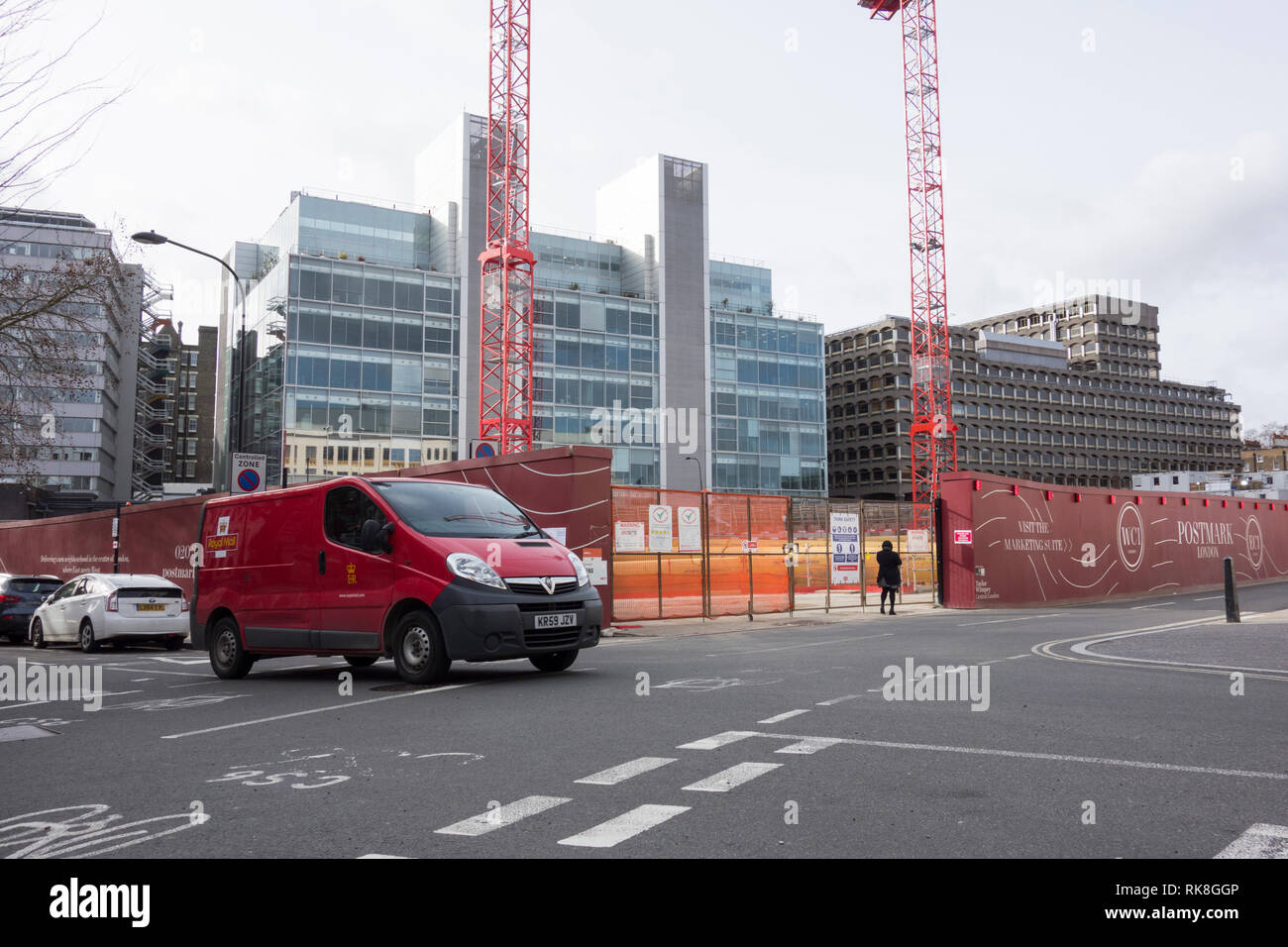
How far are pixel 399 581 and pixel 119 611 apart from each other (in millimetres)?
10969

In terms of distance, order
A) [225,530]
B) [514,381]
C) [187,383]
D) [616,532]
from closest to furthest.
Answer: [225,530] < [616,532] < [514,381] < [187,383]

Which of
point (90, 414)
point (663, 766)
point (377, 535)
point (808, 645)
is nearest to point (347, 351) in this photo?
point (90, 414)

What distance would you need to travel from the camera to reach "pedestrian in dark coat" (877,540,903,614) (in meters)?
23.7

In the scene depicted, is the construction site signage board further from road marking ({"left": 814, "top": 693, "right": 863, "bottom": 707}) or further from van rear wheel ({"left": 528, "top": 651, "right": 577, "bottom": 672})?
road marking ({"left": 814, "top": 693, "right": 863, "bottom": 707})

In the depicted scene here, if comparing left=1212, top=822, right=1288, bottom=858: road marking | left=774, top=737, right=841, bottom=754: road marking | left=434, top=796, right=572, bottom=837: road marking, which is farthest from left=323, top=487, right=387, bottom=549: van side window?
left=1212, top=822, right=1288, bottom=858: road marking

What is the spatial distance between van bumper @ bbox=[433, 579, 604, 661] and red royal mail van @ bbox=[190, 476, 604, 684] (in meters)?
0.01

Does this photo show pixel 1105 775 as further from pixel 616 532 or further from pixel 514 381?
pixel 514 381

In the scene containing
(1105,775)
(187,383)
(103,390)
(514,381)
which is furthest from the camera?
(187,383)

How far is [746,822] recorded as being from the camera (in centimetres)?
457

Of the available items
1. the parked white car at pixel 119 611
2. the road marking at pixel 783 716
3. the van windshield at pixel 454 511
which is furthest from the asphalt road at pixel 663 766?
the parked white car at pixel 119 611

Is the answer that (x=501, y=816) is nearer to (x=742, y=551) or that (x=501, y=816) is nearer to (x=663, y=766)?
(x=663, y=766)

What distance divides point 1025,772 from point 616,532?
14.6m

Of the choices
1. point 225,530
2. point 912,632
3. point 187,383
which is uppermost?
point 187,383
